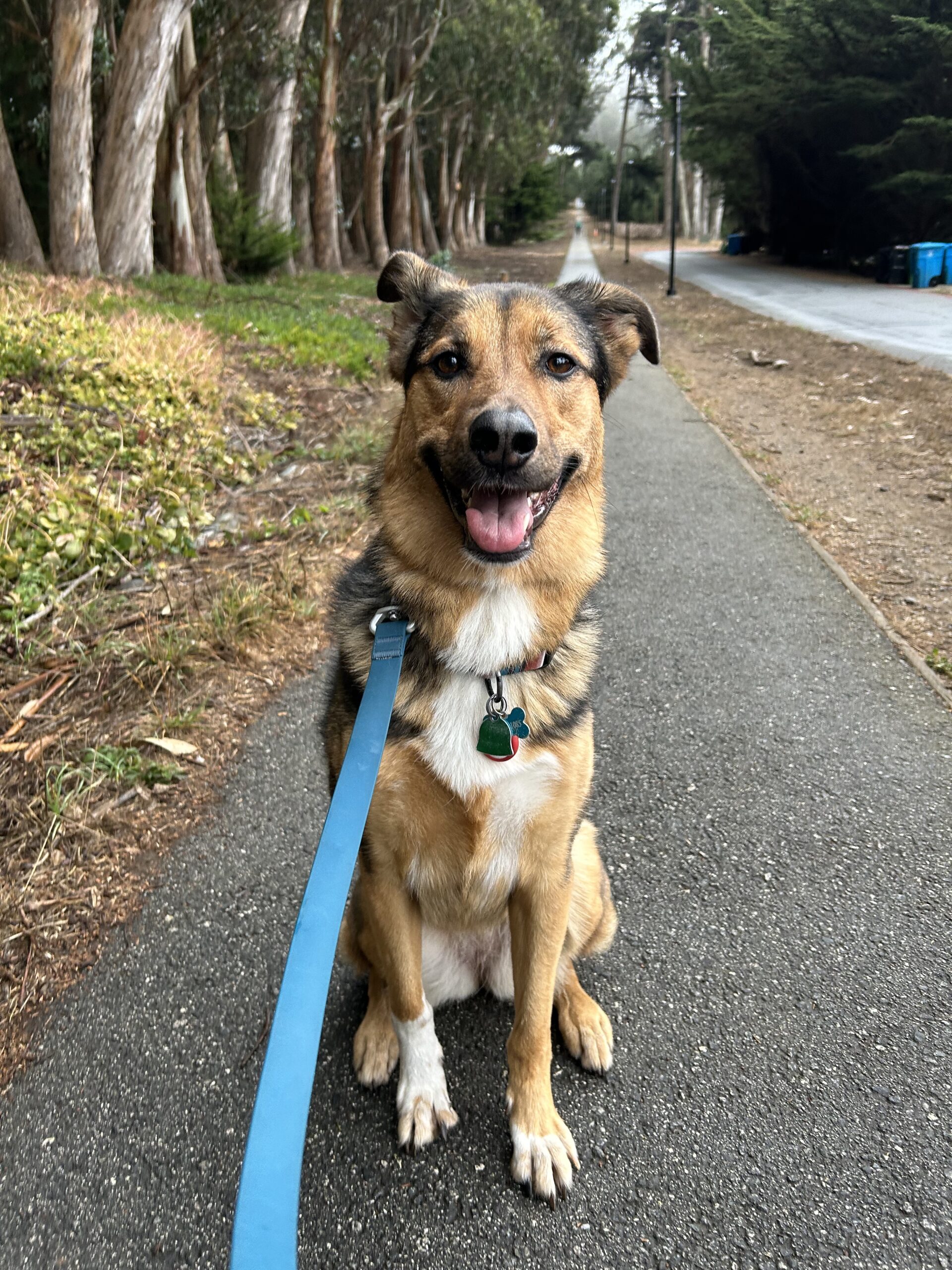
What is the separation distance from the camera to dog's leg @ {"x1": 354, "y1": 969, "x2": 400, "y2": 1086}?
2.34 meters

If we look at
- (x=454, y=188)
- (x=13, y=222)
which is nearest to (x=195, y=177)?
(x=13, y=222)

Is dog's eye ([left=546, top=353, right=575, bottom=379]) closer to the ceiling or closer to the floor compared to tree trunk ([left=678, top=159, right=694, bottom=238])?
closer to the floor

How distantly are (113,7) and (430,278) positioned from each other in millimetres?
16005

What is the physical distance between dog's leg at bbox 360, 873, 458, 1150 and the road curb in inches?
128

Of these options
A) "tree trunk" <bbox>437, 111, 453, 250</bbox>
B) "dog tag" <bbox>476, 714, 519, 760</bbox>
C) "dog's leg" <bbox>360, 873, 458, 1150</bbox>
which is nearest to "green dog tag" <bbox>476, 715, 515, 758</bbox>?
"dog tag" <bbox>476, 714, 519, 760</bbox>

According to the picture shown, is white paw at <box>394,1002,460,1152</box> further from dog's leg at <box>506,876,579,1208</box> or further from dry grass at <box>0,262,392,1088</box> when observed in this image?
dry grass at <box>0,262,392,1088</box>

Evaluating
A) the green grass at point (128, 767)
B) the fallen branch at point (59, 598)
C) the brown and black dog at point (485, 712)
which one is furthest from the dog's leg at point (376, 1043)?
the fallen branch at point (59, 598)

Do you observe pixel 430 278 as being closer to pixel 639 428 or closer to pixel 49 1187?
pixel 49 1187

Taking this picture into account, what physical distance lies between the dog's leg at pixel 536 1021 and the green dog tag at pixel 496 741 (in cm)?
38

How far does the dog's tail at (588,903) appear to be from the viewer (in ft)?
7.99

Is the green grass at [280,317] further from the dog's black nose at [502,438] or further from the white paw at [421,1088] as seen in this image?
the white paw at [421,1088]

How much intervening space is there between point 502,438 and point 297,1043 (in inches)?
57.0

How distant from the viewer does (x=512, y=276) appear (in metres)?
27.9

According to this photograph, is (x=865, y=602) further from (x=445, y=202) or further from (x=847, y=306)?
(x=445, y=202)
